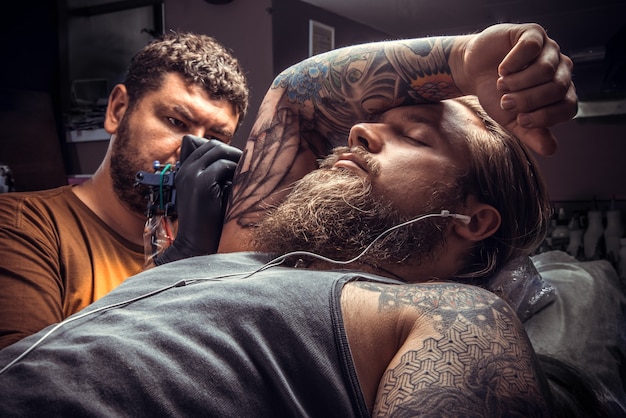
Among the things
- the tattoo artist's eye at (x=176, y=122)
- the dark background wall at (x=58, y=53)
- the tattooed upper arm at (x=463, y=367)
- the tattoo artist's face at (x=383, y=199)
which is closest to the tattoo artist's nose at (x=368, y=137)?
the tattoo artist's face at (x=383, y=199)

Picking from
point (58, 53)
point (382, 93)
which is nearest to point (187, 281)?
point (382, 93)

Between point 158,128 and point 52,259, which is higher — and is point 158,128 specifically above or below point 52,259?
above

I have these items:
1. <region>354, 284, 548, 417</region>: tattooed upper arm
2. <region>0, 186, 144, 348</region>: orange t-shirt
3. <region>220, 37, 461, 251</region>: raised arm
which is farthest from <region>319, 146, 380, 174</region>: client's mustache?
<region>0, 186, 144, 348</region>: orange t-shirt

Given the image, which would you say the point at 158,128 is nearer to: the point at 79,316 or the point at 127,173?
the point at 127,173

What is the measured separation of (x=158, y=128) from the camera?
1613 mm

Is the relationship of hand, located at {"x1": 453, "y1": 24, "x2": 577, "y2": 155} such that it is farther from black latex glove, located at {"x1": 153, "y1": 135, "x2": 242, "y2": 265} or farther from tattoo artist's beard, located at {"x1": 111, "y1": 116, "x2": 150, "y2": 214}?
tattoo artist's beard, located at {"x1": 111, "y1": 116, "x2": 150, "y2": 214}

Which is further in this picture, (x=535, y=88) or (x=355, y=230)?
(x=355, y=230)

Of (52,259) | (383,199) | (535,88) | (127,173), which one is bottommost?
(52,259)

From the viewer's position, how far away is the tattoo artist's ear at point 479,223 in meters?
1.10

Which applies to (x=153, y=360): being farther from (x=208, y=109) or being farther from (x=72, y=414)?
(x=208, y=109)

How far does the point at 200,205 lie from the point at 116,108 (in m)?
0.68

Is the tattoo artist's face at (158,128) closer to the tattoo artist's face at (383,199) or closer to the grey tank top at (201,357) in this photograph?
the tattoo artist's face at (383,199)

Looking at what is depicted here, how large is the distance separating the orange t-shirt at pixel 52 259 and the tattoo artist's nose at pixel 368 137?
0.78 metres

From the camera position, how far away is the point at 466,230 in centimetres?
110
